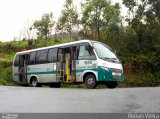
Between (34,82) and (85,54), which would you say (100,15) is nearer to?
(34,82)

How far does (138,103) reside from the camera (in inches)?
320

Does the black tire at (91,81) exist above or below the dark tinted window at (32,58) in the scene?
below

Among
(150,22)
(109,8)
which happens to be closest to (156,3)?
(150,22)

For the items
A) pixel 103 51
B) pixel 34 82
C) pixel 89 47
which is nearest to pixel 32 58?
pixel 34 82

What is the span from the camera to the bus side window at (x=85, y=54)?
58.3 ft

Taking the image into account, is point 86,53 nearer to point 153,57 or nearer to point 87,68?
point 87,68

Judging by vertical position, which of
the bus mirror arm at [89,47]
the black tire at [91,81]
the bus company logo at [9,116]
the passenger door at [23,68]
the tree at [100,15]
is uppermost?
the tree at [100,15]

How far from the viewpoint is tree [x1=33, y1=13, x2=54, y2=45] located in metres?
41.2

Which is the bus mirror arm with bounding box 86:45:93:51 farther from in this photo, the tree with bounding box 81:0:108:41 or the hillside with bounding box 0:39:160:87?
the tree with bounding box 81:0:108:41

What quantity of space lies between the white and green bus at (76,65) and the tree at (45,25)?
17317mm

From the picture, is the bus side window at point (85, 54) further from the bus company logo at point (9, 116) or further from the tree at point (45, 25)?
the tree at point (45, 25)

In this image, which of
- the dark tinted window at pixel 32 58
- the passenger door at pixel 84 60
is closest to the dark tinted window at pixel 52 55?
the dark tinted window at pixel 32 58

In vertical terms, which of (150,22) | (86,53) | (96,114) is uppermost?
(150,22)

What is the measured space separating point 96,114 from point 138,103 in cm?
176
